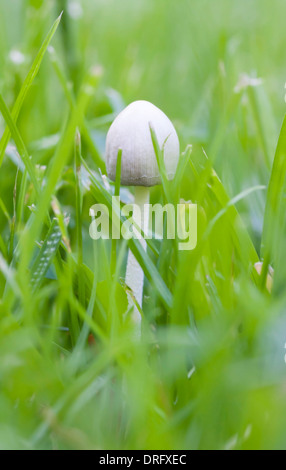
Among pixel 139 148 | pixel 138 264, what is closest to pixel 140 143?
pixel 139 148

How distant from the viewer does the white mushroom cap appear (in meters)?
0.91

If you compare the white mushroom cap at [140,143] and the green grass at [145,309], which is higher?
the white mushroom cap at [140,143]

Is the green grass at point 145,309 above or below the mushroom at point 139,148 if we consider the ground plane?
below

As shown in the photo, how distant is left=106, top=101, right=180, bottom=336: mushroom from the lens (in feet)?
2.97

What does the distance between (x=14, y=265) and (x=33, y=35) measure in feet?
3.37

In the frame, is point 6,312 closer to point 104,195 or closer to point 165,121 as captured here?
point 104,195

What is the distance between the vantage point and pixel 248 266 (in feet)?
3.01

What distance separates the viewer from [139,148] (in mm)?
905

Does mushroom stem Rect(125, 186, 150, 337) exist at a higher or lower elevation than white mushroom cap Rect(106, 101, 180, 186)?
lower

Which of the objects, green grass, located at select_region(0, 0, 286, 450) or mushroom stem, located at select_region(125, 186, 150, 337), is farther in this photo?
mushroom stem, located at select_region(125, 186, 150, 337)

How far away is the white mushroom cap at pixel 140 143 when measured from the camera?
0.91 m

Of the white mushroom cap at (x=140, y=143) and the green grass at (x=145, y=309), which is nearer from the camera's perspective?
the green grass at (x=145, y=309)

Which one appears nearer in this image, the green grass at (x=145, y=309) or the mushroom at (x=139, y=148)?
the green grass at (x=145, y=309)

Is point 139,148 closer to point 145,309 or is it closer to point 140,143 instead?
point 140,143
